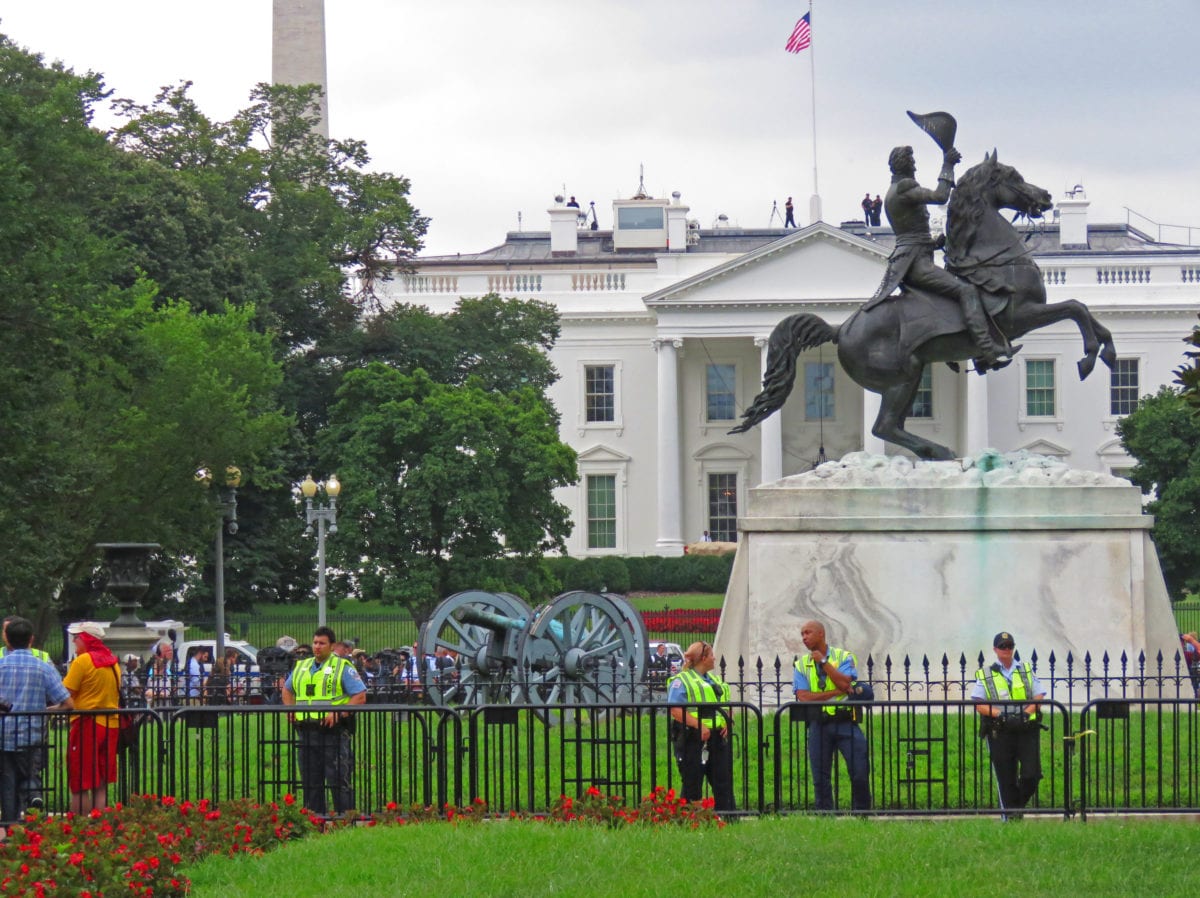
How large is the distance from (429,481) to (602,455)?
29.8 meters

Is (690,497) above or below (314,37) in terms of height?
below

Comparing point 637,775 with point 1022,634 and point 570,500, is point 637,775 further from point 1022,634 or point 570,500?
point 570,500

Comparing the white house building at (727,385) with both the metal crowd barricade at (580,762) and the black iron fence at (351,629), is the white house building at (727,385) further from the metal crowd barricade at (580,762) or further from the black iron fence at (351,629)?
the metal crowd barricade at (580,762)

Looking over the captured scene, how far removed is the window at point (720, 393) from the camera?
74.8 m

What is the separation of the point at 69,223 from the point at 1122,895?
22.0 m

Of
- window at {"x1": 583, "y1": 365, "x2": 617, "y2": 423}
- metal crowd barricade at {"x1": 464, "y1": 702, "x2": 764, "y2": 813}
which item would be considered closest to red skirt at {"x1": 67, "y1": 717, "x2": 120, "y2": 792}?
metal crowd barricade at {"x1": 464, "y1": 702, "x2": 764, "y2": 813}

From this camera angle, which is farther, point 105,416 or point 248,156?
point 248,156

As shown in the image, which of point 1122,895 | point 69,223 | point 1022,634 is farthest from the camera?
point 69,223

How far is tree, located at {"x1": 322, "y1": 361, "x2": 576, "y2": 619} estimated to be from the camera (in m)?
45.8

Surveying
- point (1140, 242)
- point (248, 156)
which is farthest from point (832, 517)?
point (1140, 242)

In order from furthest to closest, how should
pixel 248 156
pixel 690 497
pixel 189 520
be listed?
pixel 690 497 → pixel 248 156 → pixel 189 520

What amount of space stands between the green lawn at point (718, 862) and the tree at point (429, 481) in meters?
34.7

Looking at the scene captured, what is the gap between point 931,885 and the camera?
922 centimetres

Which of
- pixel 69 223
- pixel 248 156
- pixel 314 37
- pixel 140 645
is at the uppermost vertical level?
pixel 314 37
